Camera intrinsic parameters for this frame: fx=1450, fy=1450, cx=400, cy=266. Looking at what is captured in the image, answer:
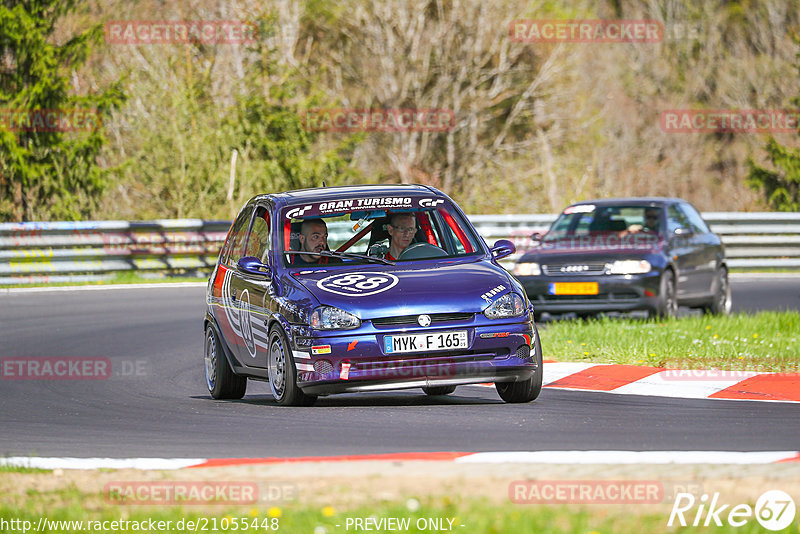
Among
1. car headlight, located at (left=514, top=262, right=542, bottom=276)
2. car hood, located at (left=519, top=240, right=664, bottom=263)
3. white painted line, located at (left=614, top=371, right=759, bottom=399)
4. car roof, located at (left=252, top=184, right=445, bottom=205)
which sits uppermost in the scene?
car roof, located at (left=252, top=184, right=445, bottom=205)

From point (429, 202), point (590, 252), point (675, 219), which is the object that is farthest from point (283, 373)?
point (675, 219)

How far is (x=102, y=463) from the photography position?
734 cm

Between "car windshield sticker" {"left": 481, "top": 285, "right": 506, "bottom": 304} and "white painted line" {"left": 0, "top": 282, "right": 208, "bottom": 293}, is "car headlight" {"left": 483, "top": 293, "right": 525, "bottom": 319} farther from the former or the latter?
"white painted line" {"left": 0, "top": 282, "right": 208, "bottom": 293}

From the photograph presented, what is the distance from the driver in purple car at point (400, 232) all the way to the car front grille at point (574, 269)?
6.24 meters

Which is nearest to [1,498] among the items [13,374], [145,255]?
[13,374]

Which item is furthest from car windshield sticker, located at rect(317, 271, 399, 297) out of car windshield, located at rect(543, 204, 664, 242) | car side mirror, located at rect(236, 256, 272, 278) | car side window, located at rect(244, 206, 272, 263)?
car windshield, located at rect(543, 204, 664, 242)

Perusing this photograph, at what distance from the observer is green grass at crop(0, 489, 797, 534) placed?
17.4 feet

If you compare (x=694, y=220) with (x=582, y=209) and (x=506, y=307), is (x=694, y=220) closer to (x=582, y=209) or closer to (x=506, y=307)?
(x=582, y=209)

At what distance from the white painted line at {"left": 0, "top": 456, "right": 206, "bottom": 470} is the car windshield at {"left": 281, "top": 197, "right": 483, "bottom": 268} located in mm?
3039

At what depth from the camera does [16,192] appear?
1089 inches

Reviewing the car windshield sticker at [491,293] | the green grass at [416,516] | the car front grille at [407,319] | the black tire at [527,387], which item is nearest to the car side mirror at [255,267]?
the car front grille at [407,319]

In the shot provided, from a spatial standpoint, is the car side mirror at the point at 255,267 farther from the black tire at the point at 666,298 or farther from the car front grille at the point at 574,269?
the black tire at the point at 666,298

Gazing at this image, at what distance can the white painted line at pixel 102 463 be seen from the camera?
721 cm

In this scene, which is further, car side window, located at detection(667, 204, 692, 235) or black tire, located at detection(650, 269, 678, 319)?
car side window, located at detection(667, 204, 692, 235)
